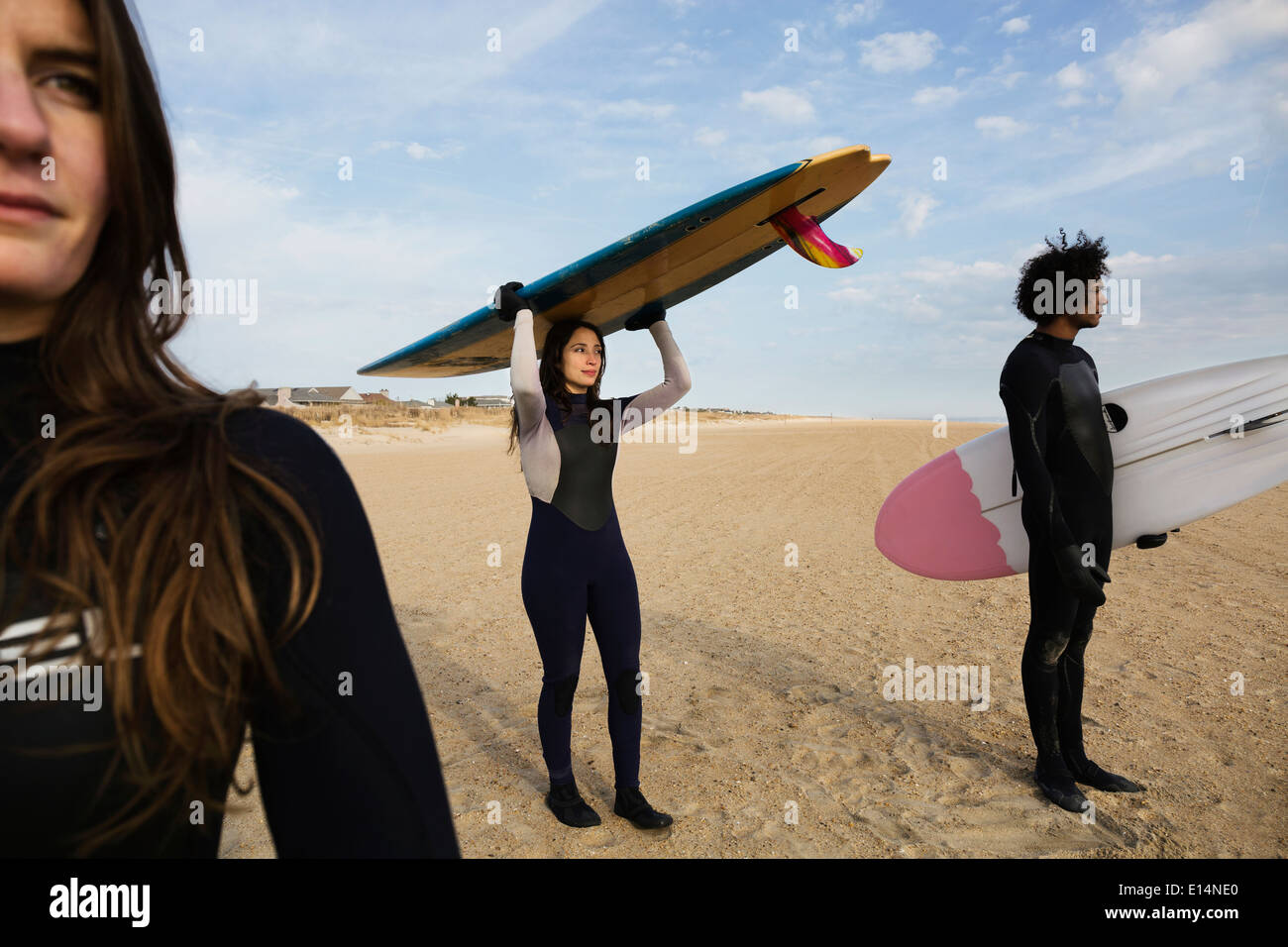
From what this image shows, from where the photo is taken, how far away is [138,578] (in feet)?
2.18

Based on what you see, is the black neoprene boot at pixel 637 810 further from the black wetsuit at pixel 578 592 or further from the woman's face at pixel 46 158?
the woman's face at pixel 46 158

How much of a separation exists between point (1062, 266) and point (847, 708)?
2929 mm

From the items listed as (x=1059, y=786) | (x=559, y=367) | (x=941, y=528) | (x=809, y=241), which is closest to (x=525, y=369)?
(x=559, y=367)

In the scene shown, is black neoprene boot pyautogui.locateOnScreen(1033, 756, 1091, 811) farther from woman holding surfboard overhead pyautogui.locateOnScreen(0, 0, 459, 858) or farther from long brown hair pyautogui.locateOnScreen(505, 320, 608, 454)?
woman holding surfboard overhead pyautogui.locateOnScreen(0, 0, 459, 858)

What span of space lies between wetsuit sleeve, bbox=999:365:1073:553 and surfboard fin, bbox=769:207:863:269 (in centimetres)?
106

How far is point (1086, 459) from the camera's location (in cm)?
343

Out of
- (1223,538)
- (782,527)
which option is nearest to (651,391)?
(782,527)

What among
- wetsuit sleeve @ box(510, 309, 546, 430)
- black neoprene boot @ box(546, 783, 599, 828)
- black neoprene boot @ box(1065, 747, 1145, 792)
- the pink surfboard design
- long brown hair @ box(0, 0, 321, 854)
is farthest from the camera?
the pink surfboard design

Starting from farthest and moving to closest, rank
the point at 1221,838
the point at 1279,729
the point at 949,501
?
the point at 949,501, the point at 1279,729, the point at 1221,838

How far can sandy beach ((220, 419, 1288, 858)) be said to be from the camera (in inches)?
132

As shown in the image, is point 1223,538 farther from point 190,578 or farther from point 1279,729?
Result: point 190,578

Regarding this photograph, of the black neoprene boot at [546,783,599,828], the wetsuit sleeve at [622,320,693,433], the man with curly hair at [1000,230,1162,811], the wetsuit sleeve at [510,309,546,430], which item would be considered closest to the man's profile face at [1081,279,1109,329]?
the man with curly hair at [1000,230,1162,811]

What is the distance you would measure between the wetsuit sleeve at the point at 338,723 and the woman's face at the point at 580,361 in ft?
9.25

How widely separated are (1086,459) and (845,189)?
5.66 feet
